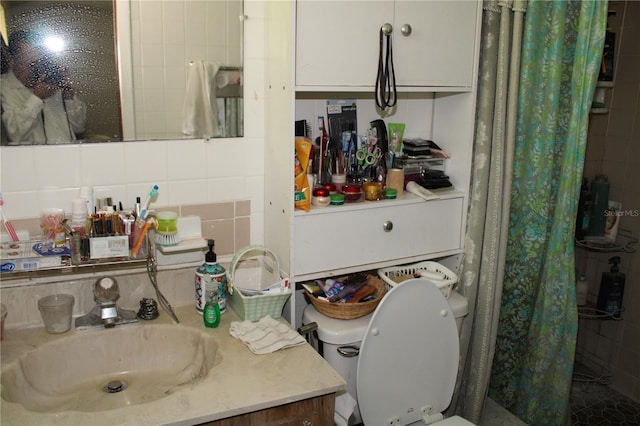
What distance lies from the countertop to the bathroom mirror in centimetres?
53

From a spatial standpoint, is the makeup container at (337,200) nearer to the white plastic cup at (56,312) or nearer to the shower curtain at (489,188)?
the shower curtain at (489,188)

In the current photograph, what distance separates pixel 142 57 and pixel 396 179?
845 millimetres

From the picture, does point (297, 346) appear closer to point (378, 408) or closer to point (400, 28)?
point (378, 408)

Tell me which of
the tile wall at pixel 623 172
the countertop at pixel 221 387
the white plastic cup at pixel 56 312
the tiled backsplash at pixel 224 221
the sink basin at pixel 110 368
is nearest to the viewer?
the countertop at pixel 221 387

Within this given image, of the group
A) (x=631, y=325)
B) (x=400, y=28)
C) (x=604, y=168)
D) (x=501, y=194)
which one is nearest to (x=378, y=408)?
(x=501, y=194)

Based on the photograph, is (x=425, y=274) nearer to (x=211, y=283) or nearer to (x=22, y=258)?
(x=211, y=283)

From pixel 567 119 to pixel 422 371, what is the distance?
98 cm

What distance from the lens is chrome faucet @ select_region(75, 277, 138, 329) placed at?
5.06ft

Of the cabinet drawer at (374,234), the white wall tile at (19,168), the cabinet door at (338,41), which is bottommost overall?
the cabinet drawer at (374,234)

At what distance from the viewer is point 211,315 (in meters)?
1.57

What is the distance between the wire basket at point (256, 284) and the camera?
1.60m

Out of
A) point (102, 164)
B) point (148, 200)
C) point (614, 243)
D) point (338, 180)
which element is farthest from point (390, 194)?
point (614, 243)

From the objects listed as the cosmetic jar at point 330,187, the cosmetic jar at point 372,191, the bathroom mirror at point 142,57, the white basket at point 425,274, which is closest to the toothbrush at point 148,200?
the bathroom mirror at point 142,57

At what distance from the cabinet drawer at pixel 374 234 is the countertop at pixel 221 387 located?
0.94ft
